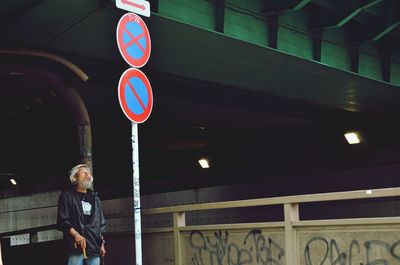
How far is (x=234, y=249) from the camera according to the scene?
812 cm

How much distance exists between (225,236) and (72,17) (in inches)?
147

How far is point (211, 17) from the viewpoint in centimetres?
1018

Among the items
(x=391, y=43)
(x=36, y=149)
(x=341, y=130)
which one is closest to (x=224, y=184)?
(x=341, y=130)

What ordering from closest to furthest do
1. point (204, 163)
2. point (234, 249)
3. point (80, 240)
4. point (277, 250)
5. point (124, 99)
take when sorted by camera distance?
point (124, 99) < point (80, 240) < point (277, 250) < point (234, 249) < point (204, 163)

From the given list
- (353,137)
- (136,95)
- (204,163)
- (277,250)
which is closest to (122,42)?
(136,95)

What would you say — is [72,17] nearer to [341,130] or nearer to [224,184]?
Result: [341,130]

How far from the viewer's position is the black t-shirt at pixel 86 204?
7.32 m

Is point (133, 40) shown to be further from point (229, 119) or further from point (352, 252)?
point (229, 119)

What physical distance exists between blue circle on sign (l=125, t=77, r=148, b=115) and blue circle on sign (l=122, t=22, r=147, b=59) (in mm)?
298

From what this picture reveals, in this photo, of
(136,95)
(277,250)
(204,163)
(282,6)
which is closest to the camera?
(136,95)

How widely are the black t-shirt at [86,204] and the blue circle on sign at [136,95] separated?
134 cm

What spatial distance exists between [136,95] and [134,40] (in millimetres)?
608

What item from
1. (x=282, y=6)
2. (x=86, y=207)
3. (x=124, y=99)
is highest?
(x=282, y=6)

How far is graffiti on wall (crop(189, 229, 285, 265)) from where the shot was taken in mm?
7668
